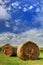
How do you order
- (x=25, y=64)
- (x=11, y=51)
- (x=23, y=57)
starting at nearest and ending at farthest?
1. (x=25, y=64)
2. (x=23, y=57)
3. (x=11, y=51)

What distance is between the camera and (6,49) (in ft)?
77.1

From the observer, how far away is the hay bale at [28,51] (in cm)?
1799

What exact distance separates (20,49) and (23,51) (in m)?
0.37

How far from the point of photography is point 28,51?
738 inches

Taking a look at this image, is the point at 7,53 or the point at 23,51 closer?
the point at 23,51

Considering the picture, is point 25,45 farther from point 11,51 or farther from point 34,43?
point 11,51

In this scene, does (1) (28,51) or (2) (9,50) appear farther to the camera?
(2) (9,50)

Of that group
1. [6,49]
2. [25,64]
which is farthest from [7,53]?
[25,64]

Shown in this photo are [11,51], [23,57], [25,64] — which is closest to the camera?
[25,64]

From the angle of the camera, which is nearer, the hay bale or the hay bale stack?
the hay bale

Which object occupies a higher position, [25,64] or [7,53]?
[7,53]

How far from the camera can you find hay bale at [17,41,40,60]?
18.0m

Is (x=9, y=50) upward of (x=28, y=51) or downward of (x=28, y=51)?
upward

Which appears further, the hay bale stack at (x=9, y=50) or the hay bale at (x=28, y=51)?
the hay bale stack at (x=9, y=50)
